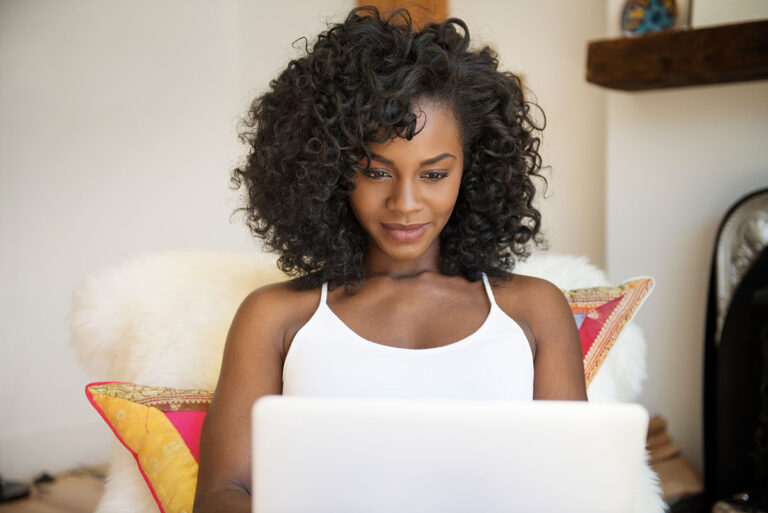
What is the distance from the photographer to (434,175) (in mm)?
1084

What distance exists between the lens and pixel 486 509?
634 millimetres

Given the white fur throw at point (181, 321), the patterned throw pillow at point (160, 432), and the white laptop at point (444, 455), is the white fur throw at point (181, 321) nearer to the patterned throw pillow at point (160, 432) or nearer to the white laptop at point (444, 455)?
→ the patterned throw pillow at point (160, 432)

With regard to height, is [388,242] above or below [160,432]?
Answer: above

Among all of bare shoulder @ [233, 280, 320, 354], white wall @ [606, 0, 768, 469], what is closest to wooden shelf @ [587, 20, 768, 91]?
white wall @ [606, 0, 768, 469]

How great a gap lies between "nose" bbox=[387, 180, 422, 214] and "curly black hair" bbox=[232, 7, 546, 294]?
7cm

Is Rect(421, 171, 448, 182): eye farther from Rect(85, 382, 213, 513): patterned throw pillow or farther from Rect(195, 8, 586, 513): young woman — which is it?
Rect(85, 382, 213, 513): patterned throw pillow

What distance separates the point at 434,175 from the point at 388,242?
12 centimetres

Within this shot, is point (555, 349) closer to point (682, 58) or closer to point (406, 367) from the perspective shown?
point (406, 367)

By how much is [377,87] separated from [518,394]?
50cm

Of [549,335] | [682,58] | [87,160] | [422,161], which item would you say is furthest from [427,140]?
[87,160]

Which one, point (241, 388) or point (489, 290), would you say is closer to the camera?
point (241, 388)

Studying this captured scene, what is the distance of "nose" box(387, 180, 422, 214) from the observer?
3.40 ft

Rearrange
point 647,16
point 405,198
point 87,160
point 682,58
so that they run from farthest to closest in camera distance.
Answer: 1. point 87,160
2. point 647,16
3. point 682,58
4. point 405,198

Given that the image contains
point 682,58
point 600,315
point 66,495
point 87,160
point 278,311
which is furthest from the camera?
point 87,160
